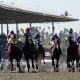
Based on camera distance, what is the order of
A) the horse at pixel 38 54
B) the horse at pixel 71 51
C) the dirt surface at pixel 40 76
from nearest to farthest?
the dirt surface at pixel 40 76 → the horse at pixel 71 51 → the horse at pixel 38 54

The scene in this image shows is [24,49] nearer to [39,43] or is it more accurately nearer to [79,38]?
[39,43]

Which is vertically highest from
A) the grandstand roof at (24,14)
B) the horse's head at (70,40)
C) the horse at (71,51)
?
the grandstand roof at (24,14)

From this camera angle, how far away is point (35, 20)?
59438 mm

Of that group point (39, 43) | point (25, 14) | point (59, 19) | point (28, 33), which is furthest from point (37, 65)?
point (59, 19)

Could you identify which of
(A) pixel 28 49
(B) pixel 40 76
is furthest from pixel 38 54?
(B) pixel 40 76

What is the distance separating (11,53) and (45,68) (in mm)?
3228

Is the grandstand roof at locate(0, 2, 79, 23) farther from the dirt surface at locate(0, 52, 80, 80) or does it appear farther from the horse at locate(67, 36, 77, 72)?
the dirt surface at locate(0, 52, 80, 80)

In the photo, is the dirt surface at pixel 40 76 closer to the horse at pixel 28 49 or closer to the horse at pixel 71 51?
the horse at pixel 28 49

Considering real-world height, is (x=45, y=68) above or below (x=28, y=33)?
below

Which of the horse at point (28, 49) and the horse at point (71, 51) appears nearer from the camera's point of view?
the horse at point (28, 49)

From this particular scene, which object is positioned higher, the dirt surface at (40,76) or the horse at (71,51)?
the horse at (71,51)

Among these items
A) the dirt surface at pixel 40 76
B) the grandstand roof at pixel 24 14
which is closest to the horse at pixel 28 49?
the dirt surface at pixel 40 76

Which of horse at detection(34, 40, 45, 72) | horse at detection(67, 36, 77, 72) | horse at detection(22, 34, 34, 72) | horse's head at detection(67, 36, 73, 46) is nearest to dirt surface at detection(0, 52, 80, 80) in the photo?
horse at detection(34, 40, 45, 72)

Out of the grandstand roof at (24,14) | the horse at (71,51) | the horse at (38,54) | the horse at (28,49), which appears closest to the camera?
the horse at (28,49)
